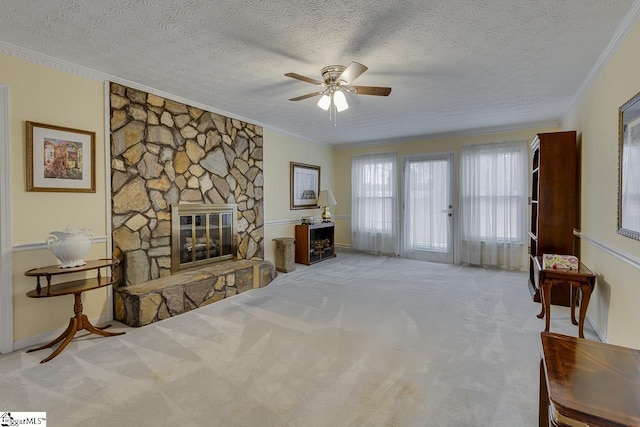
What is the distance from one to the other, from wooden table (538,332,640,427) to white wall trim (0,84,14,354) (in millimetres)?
3606

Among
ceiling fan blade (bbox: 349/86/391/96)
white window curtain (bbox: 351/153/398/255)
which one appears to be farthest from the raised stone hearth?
white window curtain (bbox: 351/153/398/255)

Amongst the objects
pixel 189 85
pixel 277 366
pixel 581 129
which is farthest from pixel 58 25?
pixel 581 129

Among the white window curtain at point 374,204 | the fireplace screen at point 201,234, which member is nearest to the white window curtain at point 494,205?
the white window curtain at point 374,204

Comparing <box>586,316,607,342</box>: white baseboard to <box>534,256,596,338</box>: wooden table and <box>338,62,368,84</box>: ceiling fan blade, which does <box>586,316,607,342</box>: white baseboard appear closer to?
<box>534,256,596,338</box>: wooden table

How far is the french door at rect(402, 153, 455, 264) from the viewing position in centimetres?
573

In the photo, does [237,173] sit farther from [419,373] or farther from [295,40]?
[419,373]

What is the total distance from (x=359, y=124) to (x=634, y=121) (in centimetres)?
348

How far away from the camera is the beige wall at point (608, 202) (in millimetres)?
2066

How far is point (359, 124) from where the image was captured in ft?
16.5

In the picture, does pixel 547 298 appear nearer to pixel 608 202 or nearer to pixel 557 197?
pixel 608 202

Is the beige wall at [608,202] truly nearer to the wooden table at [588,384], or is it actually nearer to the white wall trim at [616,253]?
the white wall trim at [616,253]

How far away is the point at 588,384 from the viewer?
106 centimetres

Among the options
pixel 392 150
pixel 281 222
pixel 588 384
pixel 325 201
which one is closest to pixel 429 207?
pixel 392 150

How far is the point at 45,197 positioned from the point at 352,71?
2861mm
